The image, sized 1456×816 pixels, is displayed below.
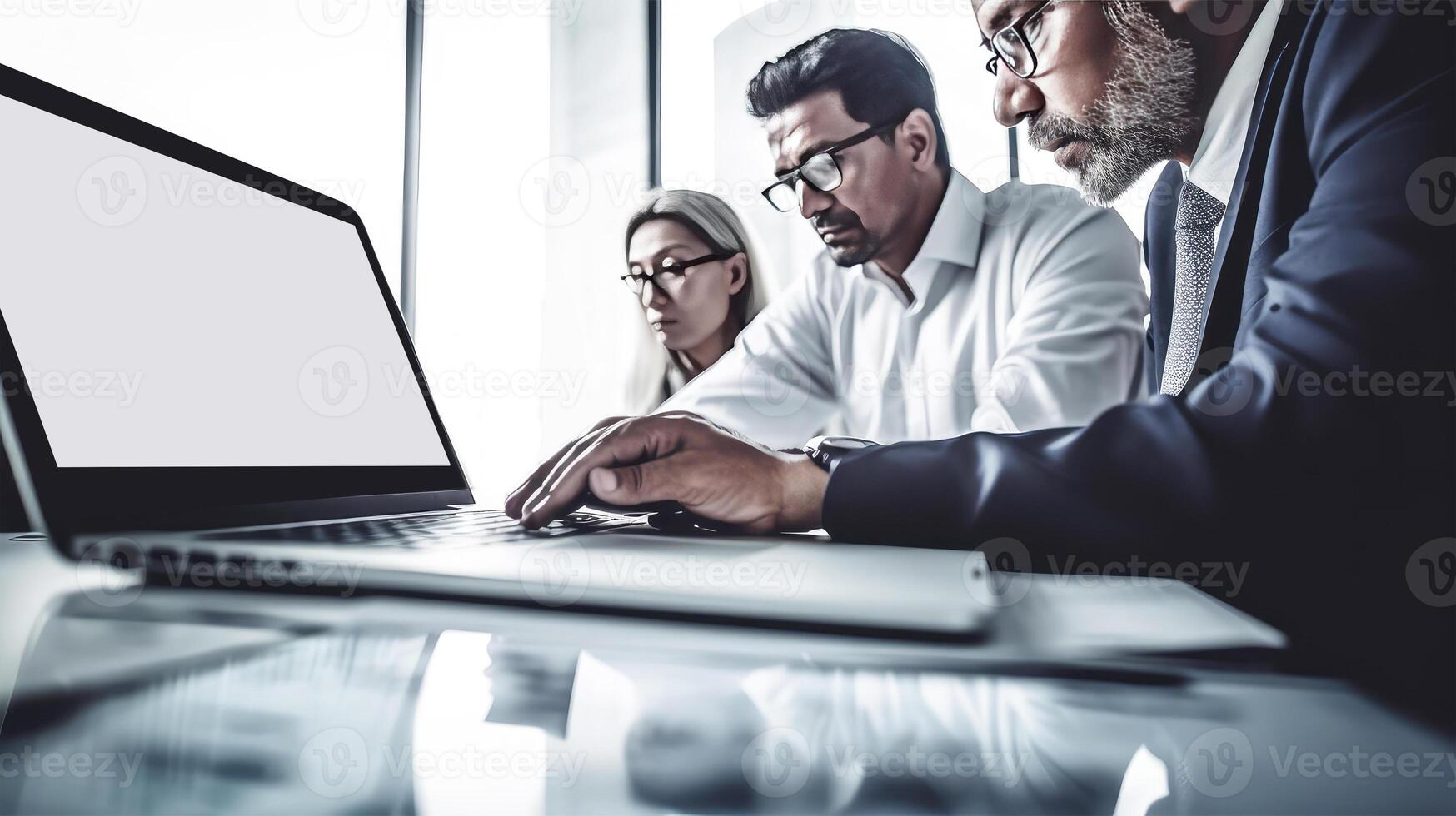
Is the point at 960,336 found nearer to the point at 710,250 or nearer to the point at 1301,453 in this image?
the point at 710,250

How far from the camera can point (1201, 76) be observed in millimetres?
762

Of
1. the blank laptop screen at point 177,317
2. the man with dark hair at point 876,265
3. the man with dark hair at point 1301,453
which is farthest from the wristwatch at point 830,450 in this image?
the man with dark hair at point 876,265

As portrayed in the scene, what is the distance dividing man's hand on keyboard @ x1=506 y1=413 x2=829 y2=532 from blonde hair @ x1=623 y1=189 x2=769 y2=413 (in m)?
1.32

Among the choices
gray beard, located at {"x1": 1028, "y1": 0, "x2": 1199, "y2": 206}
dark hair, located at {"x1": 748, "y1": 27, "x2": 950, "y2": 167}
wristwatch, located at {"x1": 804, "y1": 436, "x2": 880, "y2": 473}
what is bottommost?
wristwatch, located at {"x1": 804, "y1": 436, "x2": 880, "y2": 473}

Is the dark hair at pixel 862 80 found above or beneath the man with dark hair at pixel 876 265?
above

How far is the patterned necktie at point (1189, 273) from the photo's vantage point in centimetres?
70

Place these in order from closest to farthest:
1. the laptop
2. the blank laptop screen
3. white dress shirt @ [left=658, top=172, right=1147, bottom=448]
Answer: the laptop < the blank laptop screen < white dress shirt @ [left=658, top=172, right=1147, bottom=448]

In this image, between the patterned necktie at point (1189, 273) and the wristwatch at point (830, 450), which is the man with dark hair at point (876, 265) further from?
the wristwatch at point (830, 450)

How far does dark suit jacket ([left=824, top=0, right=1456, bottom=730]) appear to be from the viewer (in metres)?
0.28

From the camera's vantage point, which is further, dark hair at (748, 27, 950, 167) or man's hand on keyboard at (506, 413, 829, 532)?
dark hair at (748, 27, 950, 167)

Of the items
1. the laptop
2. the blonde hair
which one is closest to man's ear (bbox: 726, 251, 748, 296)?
the blonde hair

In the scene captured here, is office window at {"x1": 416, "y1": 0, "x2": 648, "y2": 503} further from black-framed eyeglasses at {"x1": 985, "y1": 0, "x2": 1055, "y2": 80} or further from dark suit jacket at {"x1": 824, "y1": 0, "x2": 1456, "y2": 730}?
dark suit jacket at {"x1": 824, "y1": 0, "x2": 1456, "y2": 730}

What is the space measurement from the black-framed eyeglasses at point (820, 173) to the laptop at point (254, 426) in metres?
0.98

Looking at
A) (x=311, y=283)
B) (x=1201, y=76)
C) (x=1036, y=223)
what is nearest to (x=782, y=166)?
(x=1036, y=223)
